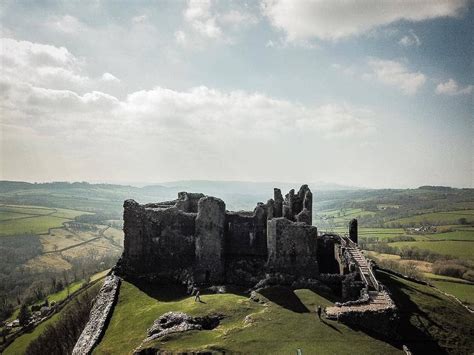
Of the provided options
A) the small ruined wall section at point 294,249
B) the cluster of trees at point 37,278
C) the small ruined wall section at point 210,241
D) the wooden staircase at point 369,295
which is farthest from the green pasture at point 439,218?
the small ruined wall section at point 210,241

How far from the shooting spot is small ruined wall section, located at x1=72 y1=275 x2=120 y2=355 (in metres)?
37.4

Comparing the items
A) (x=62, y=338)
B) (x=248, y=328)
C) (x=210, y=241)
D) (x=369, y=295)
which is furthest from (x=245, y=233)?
(x=62, y=338)

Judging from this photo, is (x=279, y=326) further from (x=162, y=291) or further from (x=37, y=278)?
(x=37, y=278)

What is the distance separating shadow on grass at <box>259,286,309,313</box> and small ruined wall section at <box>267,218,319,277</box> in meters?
3.07

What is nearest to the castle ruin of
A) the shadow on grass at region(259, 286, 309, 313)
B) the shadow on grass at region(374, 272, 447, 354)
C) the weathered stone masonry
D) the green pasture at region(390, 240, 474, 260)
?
the weathered stone masonry

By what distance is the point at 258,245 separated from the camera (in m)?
47.7

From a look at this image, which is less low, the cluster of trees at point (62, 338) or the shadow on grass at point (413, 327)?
the shadow on grass at point (413, 327)

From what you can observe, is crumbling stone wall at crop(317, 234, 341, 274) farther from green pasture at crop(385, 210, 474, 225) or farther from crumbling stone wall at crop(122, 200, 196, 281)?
green pasture at crop(385, 210, 474, 225)

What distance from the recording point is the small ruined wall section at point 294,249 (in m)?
41.4

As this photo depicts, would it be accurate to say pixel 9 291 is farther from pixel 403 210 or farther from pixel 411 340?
pixel 403 210

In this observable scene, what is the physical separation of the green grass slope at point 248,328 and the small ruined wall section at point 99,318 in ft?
2.60

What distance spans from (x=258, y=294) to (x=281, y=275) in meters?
3.78

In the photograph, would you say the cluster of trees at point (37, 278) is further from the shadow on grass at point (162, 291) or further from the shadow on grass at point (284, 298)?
the shadow on grass at point (284, 298)

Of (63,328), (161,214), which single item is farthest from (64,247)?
(161,214)
